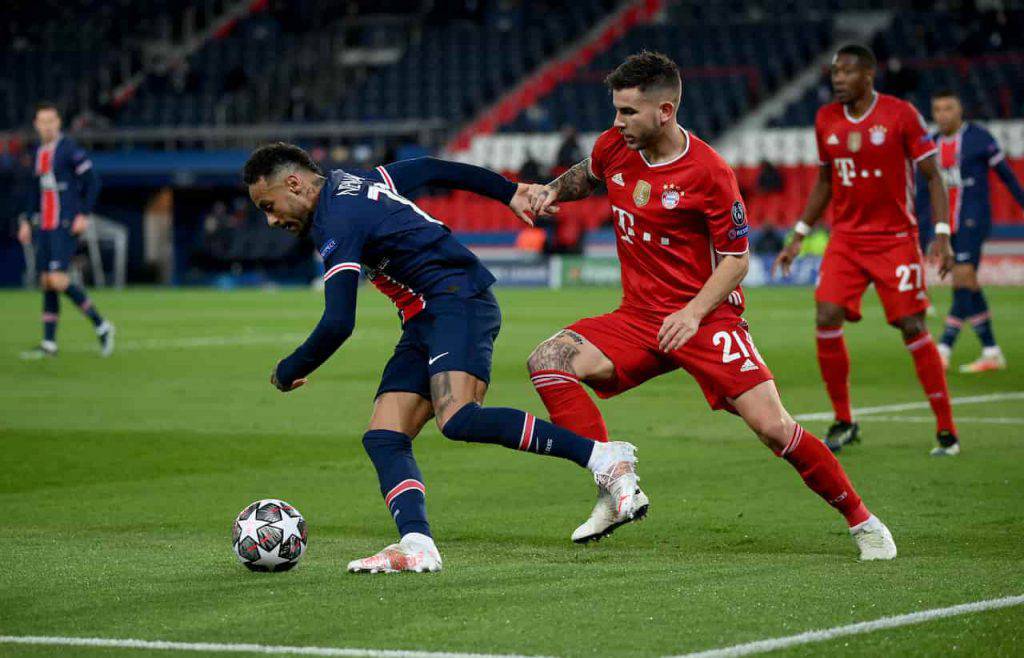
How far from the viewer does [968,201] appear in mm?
16641

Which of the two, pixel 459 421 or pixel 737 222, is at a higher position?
pixel 737 222

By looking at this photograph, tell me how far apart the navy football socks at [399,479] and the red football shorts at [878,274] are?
171 inches

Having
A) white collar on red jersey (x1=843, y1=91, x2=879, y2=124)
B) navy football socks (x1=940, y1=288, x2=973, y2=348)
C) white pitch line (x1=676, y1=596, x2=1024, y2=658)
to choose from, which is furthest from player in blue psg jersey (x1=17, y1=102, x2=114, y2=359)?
white pitch line (x1=676, y1=596, x2=1024, y2=658)

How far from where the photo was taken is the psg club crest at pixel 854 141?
1030cm

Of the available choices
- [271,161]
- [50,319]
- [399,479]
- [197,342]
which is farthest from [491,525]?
[197,342]

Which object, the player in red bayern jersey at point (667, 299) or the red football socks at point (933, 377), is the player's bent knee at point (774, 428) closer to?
the player in red bayern jersey at point (667, 299)

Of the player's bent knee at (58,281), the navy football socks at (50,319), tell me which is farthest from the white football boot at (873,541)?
the navy football socks at (50,319)

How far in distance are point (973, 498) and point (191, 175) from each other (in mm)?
33260

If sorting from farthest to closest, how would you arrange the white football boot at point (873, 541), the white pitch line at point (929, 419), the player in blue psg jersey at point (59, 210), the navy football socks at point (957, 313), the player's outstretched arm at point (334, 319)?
the player in blue psg jersey at point (59, 210)
the navy football socks at point (957, 313)
the white pitch line at point (929, 419)
the white football boot at point (873, 541)
the player's outstretched arm at point (334, 319)

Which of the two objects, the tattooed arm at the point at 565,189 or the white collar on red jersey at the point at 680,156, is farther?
the tattooed arm at the point at 565,189

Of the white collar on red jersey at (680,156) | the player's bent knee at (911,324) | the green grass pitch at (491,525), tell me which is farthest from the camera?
the player's bent knee at (911,324)

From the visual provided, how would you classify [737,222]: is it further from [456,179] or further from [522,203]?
[456,179]

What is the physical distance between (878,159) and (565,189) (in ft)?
11.9

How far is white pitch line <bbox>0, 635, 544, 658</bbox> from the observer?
479cm
